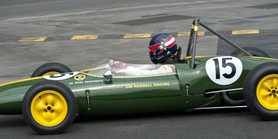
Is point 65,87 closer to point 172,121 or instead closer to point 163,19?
point 172,121

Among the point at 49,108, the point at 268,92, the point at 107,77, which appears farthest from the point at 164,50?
the point at 49,108

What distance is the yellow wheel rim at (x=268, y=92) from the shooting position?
296 inches

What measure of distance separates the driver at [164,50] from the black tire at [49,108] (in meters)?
1.33

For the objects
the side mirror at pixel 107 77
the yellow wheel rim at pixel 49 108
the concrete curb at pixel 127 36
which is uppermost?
the side mirror at pixel 107 77

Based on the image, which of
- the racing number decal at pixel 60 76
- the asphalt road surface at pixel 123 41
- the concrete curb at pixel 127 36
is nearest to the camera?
the asphalt road surface at pixel 123 41

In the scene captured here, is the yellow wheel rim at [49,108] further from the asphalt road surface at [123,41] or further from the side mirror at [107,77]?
the side mirror at [107,77]

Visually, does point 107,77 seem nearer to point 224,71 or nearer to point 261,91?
point 224,71

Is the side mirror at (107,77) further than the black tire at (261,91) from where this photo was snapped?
Yes

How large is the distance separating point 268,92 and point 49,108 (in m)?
2.40

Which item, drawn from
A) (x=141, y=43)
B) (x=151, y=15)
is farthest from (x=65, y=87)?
(x=151, y=15)

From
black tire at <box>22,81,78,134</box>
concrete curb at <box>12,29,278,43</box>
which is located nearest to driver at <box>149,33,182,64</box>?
black tire at <box>22,81,78,134</box>

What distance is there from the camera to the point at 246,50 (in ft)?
28.7

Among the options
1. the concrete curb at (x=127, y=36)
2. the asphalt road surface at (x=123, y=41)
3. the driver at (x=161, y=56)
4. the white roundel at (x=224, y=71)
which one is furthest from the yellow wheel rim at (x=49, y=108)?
the concrete curb at (x=127, y=36)

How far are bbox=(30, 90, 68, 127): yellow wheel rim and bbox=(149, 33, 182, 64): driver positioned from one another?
4.66 ft
